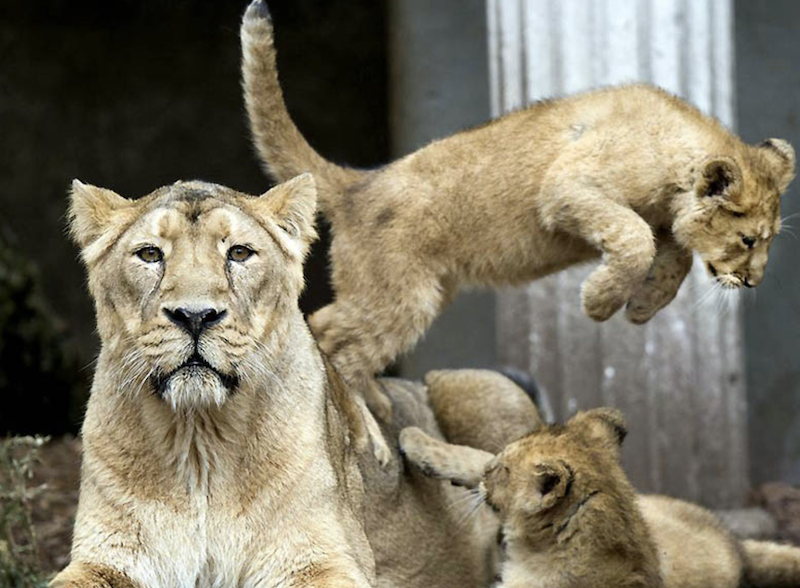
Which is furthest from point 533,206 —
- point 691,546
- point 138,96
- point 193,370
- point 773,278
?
point 138,96

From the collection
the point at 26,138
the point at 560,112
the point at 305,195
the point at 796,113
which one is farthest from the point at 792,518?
the point at 26,138

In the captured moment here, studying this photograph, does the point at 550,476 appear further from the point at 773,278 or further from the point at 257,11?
the point at 773,278

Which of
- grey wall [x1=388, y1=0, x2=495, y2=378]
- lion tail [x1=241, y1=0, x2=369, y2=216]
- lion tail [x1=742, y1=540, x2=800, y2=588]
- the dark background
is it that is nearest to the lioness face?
lion tail [x1=241, y1=0, x2=369, y2=216]

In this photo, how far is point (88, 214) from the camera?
467 cm

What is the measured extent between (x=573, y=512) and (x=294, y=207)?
1.58 m

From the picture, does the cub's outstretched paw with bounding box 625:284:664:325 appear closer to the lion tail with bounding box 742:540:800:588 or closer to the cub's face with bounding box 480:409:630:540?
the cub's face with bounding box 480:409:630:540

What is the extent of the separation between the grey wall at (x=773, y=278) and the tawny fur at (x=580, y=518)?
2791 mm

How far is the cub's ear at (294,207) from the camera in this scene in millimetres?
4820

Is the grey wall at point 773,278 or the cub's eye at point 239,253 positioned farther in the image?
the grey wall at point 773,278

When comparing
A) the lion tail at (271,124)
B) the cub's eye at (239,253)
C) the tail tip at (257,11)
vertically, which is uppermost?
the tail tip at (257,11)

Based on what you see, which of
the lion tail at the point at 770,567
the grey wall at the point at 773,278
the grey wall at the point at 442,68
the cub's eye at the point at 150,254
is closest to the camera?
the cub's eye at the point at 150,254

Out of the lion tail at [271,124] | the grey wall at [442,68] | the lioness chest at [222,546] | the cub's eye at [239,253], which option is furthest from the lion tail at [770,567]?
the cub's eye at [239,253]

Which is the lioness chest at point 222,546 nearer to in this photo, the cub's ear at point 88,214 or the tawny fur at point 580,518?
the cub's ear at point 88,214

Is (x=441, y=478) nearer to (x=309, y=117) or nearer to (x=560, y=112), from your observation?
(x=560, y=112)
